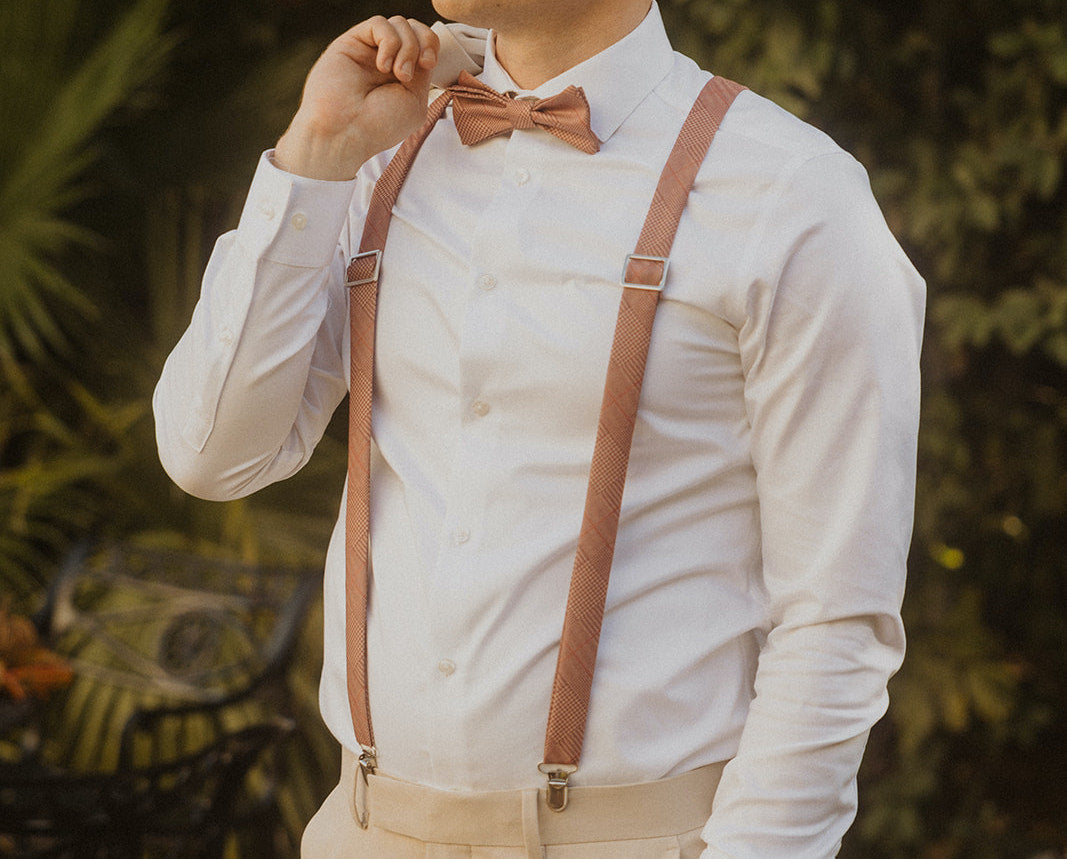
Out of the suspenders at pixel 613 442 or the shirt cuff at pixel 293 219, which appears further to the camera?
the shirt cuff at pixel 293 219

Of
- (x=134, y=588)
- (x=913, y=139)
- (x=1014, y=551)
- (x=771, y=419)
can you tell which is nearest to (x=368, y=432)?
(x=771, y=419)

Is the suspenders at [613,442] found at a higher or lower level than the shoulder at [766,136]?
lower

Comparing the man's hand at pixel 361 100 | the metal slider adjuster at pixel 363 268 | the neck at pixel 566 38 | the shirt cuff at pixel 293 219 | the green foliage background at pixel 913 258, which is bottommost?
the green foliage background at pixel 913 258

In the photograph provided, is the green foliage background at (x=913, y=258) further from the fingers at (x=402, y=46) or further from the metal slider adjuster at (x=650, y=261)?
the metal slider adjuster at (x=650, y=261)

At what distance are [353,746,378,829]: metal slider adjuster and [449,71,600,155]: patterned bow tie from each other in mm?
619

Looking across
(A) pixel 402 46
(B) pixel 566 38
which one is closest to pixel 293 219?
(A) pixel 402 46

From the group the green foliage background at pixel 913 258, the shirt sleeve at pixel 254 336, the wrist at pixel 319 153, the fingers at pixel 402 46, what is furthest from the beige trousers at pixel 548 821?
the green foliage background at pixel 913 258

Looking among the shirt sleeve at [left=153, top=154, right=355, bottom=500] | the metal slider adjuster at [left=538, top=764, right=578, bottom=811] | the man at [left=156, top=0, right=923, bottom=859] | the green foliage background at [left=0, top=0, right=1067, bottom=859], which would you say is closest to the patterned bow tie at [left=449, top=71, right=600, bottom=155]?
the man at [left=156, top=0, right=923, bottom=859]

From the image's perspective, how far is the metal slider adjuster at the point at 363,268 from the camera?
130 cm

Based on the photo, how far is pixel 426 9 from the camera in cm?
342

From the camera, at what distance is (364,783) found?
1.28 m

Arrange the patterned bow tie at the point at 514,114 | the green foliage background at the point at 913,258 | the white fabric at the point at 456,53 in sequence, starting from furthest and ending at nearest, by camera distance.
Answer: the green foliage background at the point at 913,258
the white fabric at the point at 456,53
the patterned bow tie at the point at 514,114

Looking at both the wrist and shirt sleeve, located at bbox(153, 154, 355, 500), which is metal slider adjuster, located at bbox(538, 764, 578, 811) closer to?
shirt sleeve, located at bbox(153, 154, 355, 500)

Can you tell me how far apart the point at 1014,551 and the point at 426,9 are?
2052mm
